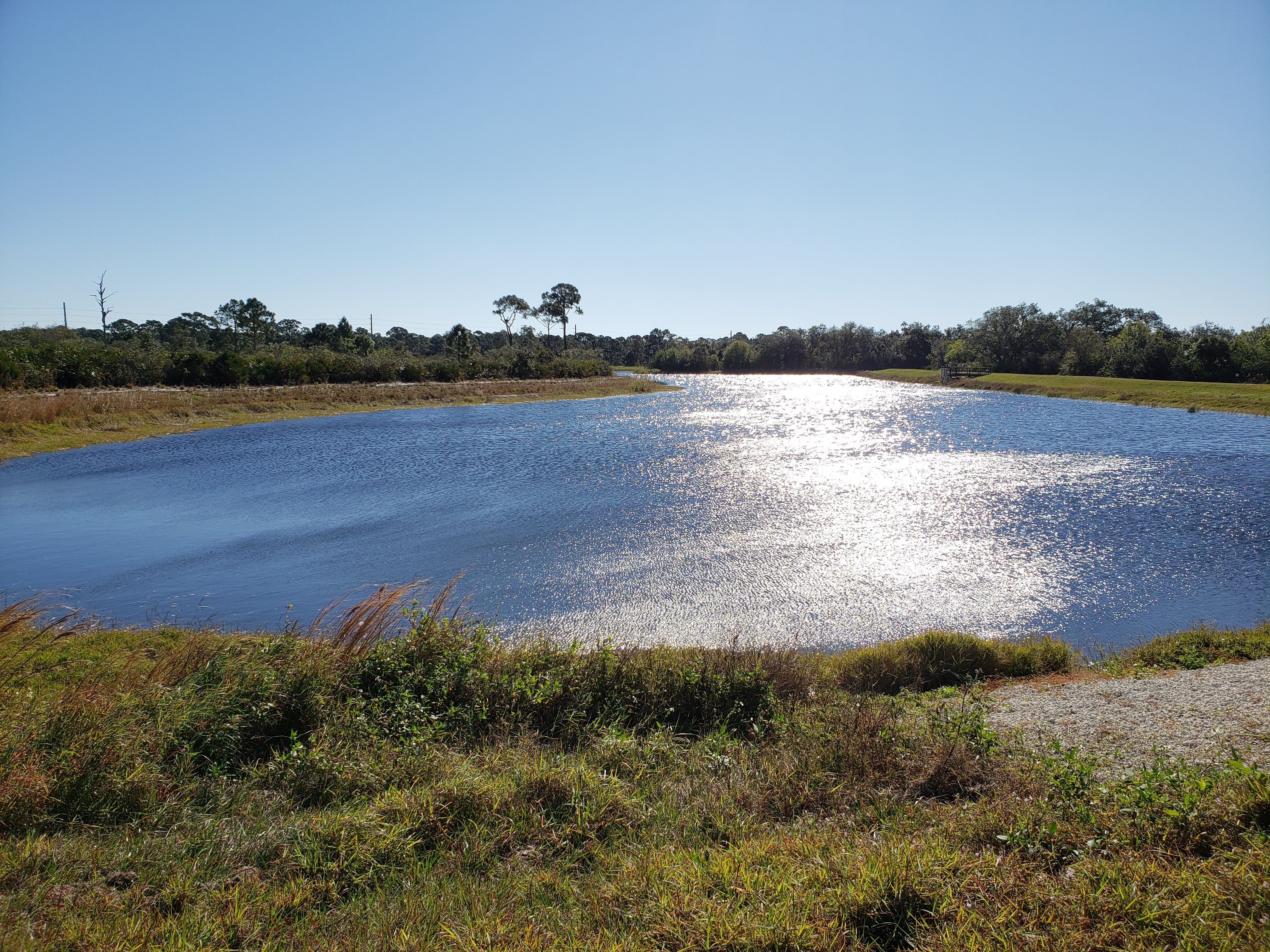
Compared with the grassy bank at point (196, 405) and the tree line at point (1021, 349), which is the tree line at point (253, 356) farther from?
the tree line at point (1021, 349)

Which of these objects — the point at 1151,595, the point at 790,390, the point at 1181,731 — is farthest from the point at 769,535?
the point at 790,390

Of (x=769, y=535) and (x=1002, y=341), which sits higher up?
(x=1002, y=341)

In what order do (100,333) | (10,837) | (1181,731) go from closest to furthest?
(10,837)
(1181,731)
(100,333)

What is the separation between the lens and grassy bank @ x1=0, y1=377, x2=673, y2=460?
3072 cm

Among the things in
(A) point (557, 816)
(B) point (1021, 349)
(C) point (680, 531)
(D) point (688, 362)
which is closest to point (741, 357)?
(D) point (688, 362)

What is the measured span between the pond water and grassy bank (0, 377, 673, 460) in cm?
260

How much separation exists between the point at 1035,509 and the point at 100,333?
5012 inches

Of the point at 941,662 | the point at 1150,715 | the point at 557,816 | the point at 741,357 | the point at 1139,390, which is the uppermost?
the point at 741,357

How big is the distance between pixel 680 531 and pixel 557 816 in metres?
12.2

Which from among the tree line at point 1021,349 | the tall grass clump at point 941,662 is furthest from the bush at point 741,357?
the tall grass clump at point 941,662

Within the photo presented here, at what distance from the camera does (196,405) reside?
4234 cm

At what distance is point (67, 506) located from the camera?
18844mm

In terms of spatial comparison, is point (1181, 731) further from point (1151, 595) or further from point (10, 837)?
point (10, 837)

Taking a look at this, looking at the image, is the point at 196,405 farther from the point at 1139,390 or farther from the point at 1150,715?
the point at 1139,390
